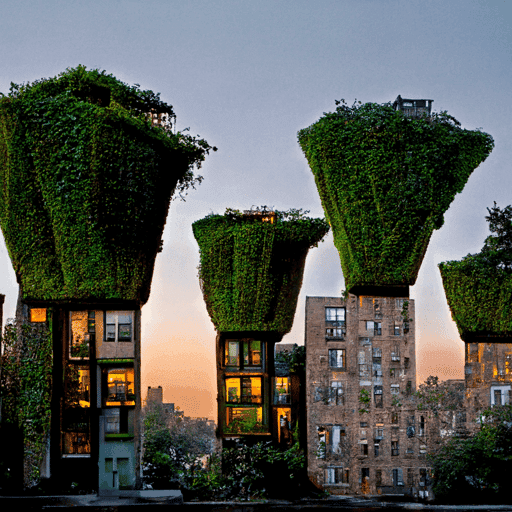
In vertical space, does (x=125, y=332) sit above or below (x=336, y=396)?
above

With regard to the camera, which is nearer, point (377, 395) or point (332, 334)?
point (377, 395)

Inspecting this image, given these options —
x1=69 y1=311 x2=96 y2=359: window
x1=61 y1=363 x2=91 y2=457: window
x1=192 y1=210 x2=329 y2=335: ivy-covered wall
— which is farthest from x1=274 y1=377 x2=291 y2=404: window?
x1=69 y1=311 x2=96 y2=359: window

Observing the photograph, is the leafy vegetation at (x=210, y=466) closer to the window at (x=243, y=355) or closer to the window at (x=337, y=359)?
the window at (x=243, y=355)

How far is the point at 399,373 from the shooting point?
141ft

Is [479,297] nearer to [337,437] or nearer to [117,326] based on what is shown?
[117,326]

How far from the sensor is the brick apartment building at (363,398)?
137 ft

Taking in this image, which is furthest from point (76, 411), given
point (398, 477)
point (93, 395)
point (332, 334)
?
point (398, 477)

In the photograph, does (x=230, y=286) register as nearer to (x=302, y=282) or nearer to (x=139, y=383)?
(x=302, y=282)

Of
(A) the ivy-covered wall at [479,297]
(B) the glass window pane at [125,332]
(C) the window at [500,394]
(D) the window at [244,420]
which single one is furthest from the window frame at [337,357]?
(B) the glass window pane at [125,332]

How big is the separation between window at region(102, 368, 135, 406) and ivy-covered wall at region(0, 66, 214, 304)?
7.98 ft

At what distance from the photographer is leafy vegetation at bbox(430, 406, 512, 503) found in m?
21.5

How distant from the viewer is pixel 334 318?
43281 mm

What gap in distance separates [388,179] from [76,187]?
7.90m

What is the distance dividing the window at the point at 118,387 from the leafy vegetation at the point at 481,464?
10.2 meters
